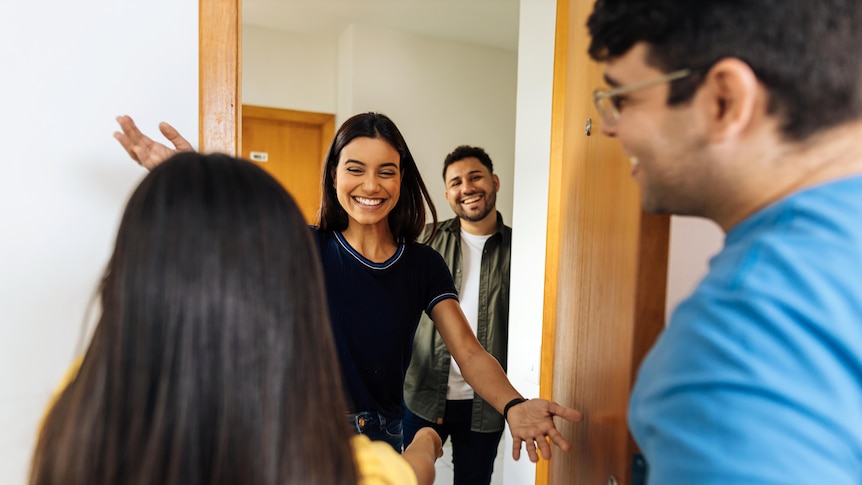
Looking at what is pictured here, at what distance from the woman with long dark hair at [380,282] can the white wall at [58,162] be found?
18.2 inches

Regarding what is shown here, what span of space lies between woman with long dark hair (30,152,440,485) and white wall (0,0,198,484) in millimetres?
534

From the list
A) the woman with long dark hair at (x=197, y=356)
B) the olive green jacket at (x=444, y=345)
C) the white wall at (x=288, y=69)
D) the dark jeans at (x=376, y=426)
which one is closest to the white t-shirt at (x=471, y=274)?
the olive green jacket at (x=444, y=345)

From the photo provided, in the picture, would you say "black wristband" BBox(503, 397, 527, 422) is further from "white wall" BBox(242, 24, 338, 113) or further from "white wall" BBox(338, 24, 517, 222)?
"white wall" BBox(242, 24, 338, 113)

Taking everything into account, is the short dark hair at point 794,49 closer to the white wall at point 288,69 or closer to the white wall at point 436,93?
the white wall at point 436,93

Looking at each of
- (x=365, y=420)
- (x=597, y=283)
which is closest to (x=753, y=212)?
(x=597, y=283)

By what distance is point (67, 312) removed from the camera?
3.40ft

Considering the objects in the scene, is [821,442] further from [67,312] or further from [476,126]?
[476,126]

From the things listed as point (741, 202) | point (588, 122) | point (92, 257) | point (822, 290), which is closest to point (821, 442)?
point (822, 290)

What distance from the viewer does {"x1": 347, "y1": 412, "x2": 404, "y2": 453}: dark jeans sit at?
4.02 ft

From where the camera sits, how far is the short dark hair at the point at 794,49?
0.53m

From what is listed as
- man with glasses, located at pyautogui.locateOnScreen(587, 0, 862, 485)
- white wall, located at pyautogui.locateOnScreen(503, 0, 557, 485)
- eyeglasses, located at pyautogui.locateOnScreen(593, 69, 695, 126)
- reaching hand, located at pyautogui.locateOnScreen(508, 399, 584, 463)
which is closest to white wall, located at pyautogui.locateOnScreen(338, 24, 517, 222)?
white wall, located at pyautogui.locateOnScreen(503, 0, 557, 485)

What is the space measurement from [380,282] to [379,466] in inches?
26.2

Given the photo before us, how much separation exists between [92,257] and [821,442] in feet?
3.82

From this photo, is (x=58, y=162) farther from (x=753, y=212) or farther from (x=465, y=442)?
(x=465, y=442)
